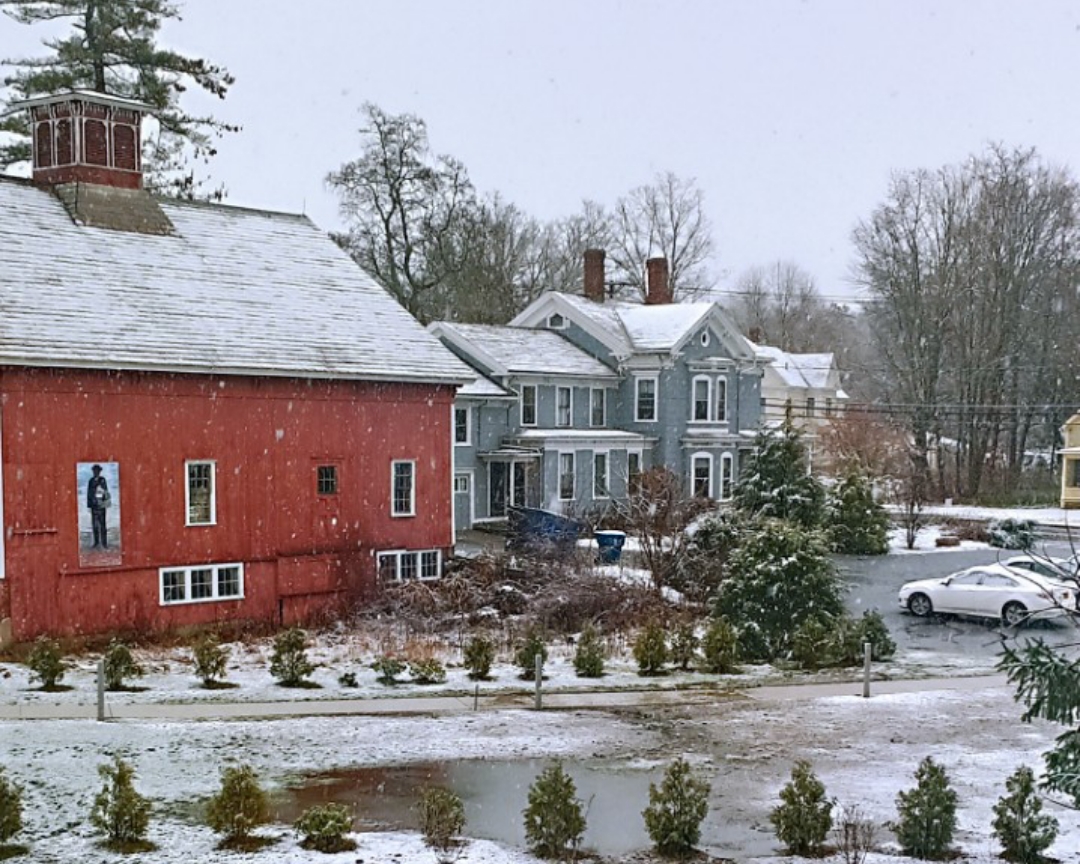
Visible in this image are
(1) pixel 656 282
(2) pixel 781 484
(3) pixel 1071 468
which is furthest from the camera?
(3) pixel 1071 468

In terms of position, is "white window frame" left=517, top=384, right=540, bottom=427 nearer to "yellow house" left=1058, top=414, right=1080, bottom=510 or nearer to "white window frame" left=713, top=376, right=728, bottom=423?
"white window frame" left=713, top=376, right=728, bottom=423

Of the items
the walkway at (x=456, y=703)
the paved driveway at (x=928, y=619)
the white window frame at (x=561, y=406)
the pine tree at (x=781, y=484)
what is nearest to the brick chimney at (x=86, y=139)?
the walkway at (x=456, y=703)

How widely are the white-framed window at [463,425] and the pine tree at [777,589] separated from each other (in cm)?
1794

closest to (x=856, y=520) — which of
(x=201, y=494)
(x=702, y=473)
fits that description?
(x=702, y=473)

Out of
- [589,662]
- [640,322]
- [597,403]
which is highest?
[640,322]

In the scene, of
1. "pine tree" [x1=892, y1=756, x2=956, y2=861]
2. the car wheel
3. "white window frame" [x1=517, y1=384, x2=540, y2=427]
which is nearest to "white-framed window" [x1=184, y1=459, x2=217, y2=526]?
"pine tree" [x1=892, y1=756, x2=956, y2=861]

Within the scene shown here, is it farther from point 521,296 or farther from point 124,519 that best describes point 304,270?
point 521,296

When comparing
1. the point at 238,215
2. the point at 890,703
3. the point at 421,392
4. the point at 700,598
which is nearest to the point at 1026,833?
the point at 890,703

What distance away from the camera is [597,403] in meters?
45.6

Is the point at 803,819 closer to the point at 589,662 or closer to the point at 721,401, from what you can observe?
the point at 589,662

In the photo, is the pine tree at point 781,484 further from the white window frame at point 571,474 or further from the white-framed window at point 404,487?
the white-framed window at point 404,487

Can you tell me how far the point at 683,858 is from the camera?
11695 millimetres

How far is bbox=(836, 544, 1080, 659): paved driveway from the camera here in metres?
25.4

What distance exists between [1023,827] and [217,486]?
17.9 metres
